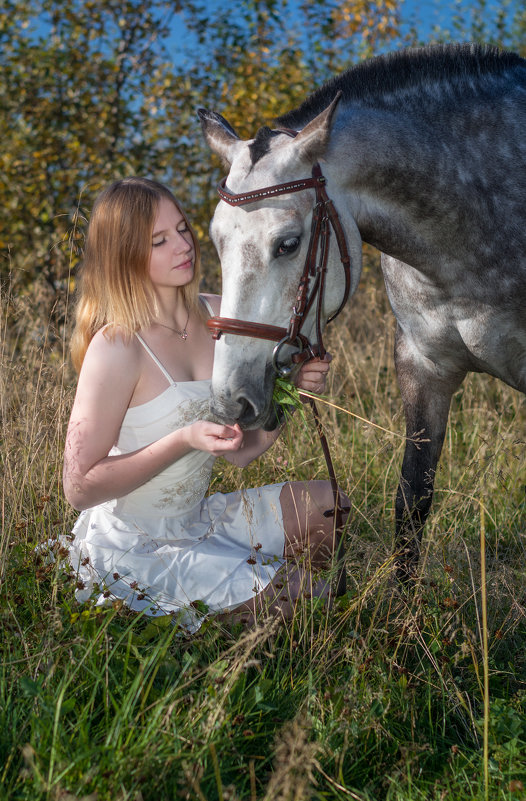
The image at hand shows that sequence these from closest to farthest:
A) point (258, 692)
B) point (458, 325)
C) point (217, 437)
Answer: point (258, 692)
point (217, 437)
point (458, 325)

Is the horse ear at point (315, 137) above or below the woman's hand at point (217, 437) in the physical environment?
above

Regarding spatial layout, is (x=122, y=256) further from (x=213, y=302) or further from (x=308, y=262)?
(x=308, y=262)

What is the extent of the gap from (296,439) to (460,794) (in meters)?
2.45

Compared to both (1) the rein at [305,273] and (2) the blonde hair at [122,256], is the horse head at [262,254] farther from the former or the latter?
(2) the blonde hair at [122,256]

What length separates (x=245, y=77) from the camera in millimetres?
5973

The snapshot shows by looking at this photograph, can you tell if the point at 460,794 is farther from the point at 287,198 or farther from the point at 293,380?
the point at 287,198

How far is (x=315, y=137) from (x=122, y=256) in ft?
2.64

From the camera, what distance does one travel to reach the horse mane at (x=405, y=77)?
8.28 feet

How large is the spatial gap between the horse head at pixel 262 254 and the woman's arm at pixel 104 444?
0.36m

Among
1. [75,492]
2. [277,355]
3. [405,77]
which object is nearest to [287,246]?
[277,355]

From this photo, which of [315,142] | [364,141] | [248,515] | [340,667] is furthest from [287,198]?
[340,667]

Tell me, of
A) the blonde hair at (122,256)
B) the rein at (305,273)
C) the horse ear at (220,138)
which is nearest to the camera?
the rein at (305,273)

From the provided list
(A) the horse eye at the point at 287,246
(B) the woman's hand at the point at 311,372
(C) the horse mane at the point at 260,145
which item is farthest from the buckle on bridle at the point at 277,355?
(C) the horse mane at the point at 260,145

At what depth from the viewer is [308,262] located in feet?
7.41
